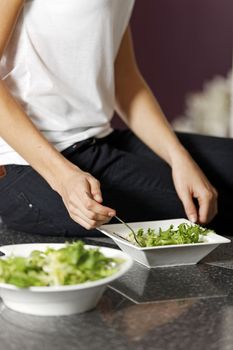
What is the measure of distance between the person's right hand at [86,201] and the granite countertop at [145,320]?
0.44ft

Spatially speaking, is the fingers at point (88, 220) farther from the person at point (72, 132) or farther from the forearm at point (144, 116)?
the forearm at point (144, 116)

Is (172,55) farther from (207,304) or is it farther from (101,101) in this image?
(207,304)

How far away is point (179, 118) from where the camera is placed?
3.98 metres

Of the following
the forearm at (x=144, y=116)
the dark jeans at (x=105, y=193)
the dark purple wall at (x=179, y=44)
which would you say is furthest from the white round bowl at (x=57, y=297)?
the dark purple wall at (x=179, y=44)

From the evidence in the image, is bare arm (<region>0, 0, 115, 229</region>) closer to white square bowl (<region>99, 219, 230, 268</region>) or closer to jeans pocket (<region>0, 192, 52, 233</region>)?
white square bowl (<region>99, 219, 230, 268</region>)

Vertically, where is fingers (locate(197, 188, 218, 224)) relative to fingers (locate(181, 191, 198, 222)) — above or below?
below

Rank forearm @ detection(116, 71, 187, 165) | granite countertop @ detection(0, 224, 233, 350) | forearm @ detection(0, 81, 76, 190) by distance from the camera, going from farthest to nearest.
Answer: forearm @ detection(116, 71, 187, 165)
forearm @ detection(0, 81, 76, 190)
granite countertop @ detection(0, 224, 233, 350)

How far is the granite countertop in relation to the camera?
1354mm

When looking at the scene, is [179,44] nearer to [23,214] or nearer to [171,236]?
[23,214]

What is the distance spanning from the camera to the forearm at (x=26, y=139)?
1868mm

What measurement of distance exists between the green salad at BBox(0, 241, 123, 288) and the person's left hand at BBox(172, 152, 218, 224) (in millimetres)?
669

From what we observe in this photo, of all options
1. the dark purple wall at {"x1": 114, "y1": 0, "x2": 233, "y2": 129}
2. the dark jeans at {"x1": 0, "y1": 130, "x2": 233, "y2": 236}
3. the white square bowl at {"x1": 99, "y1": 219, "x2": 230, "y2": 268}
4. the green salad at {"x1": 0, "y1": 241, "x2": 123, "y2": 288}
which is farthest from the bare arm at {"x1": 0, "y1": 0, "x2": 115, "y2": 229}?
the dark purple wall at {"x1": 114, "y1": 0, "x2": 233, "y2": 129}

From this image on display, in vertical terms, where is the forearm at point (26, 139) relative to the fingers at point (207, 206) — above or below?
above

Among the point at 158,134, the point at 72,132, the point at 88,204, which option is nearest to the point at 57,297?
the point at 88,204
